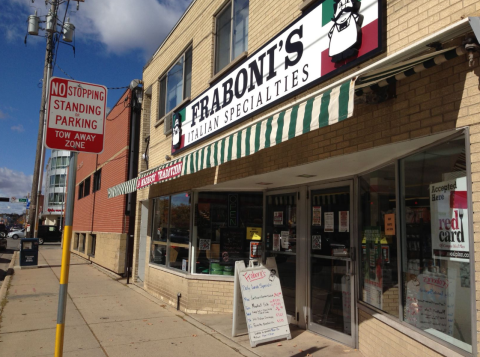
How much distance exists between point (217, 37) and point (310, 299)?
5.43m

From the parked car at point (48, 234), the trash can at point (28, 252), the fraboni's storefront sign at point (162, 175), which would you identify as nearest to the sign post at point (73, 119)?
the fraboni's storefront sign at point (162, 175)

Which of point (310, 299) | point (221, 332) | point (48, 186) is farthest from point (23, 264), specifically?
point (48, 186)

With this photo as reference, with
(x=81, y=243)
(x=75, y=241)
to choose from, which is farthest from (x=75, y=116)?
(x=75, y=241)

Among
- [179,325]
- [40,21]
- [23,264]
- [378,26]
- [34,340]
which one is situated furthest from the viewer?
[40,21]

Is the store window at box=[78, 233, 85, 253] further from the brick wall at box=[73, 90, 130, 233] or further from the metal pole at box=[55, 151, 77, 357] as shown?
the metal pole at box=[55, 151, 77, 357]

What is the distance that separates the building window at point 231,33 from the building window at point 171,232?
2.96 meters

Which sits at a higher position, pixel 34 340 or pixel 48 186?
pixel 48 186

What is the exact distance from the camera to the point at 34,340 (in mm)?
6516

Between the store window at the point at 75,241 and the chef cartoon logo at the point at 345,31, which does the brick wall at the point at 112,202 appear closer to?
the store window at the point at 75,241

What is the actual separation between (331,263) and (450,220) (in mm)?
2831

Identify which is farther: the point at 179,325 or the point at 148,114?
the point at 148,114

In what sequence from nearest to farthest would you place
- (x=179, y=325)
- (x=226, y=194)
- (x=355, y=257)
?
(x=355, y=257)
(x=179, y=325)
(x=226, y=194)

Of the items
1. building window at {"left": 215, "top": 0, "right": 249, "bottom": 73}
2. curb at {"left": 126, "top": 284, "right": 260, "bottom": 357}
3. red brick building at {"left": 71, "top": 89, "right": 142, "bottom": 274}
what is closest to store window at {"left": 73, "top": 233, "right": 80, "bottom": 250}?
red brick building at {"left": 71, "top": 89, "right": 142, "bottom": 274}

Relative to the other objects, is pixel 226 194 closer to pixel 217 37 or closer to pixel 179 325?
pixel 179 325
